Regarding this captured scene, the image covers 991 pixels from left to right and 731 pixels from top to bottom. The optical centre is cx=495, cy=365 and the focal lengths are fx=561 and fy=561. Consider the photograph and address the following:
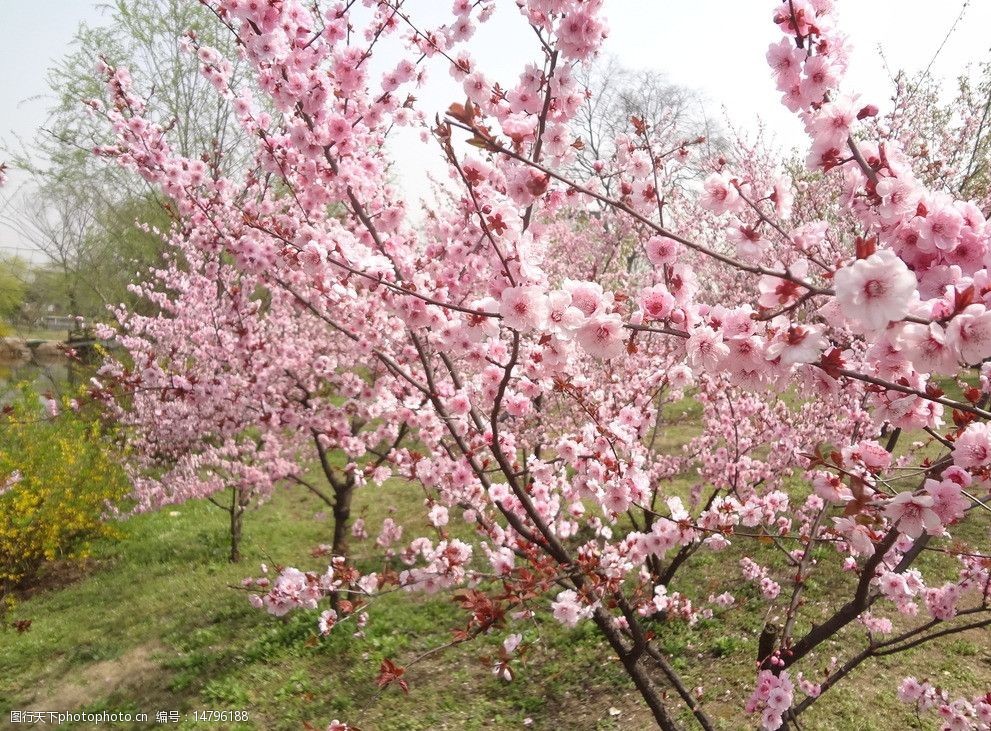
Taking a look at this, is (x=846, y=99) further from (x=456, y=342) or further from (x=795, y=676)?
(x=795, y=676)

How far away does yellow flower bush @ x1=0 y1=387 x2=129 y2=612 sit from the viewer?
793 centimetres

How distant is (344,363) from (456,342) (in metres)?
6.66

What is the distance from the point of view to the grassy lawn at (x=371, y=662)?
16.2ft

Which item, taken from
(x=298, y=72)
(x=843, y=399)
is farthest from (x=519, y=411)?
(x=843, y=399)

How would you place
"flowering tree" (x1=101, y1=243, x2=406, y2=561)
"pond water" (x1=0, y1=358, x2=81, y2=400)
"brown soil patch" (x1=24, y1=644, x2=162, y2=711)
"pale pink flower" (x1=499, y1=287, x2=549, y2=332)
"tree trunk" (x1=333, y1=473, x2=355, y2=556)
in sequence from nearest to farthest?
1. "pale pink flower" (x1=499, y1=287, x2=549, y2=332)
2. "brown soil patch" (x1=24, y1=644, x2=162, y2=711)
3. "flowering tree" (x1=101, y1=243, x2=406, y2=561)
4. "tree trunk" (x1=333, y1=473, x2=355, y2=556)
5. "pond water" (x1=0, y1=358, x2=81, y2=400)

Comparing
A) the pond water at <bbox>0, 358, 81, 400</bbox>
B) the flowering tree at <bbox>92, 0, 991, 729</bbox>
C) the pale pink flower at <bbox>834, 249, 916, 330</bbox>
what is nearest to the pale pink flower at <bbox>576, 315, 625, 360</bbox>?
the flowering tree at <bbox>92, 0, 991, 729</bbox>

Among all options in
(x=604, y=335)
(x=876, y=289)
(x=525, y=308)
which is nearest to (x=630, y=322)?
(x=604, y=335)

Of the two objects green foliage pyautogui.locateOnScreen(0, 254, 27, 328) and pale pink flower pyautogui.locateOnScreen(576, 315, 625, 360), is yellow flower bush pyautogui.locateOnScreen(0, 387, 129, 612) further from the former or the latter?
green foliage pyautogui.locateOnScreen(0, 254, 27, 328)

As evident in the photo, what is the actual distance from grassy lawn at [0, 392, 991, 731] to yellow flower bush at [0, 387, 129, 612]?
60 cm

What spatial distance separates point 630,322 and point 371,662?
5.62 meters

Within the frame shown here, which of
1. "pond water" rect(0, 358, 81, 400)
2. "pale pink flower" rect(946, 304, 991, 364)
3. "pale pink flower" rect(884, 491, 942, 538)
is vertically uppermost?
"pond water" rect(0, 358, 81, 400)

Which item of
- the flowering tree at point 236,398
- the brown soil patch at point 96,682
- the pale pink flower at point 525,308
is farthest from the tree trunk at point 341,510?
the pale pink flower at point 525,308

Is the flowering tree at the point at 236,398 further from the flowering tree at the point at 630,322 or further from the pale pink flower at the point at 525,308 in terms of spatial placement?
the pale pink flower at the point at 525,308

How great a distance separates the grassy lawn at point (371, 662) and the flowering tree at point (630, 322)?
0.32 m
